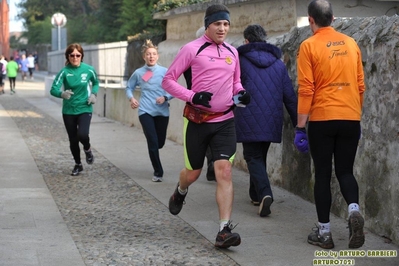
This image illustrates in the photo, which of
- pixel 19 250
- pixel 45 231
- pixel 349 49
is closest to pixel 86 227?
pixel 45 231

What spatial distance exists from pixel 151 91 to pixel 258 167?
2.62 meters

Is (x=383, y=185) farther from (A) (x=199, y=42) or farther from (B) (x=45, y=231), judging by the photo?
(B) (x=45, y=231)

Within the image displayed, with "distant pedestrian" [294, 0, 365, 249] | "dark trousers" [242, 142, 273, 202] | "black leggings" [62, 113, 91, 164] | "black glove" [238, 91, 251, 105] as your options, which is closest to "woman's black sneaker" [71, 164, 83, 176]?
"black leggings" [62, 113, 91, 164]

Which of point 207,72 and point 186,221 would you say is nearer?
point 207,72

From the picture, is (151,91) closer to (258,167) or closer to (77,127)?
(77,127)

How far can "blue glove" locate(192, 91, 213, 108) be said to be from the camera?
20.1ft

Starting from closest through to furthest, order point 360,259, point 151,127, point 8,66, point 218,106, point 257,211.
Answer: point 360,259 → point 218,106 → point 257,211 → point 151,127 → point 8,66

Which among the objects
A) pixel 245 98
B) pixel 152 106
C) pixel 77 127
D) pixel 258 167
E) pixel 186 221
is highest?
pixel 245 98

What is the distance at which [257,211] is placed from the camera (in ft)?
25.2

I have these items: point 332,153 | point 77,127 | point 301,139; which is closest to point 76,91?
point 77,127

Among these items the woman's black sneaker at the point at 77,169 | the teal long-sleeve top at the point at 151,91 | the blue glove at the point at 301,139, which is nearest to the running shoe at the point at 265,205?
the blue glove at the point at 301,139

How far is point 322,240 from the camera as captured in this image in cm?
618

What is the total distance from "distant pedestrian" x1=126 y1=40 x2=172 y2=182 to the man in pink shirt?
10.3 ft

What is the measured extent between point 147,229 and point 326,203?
1.66 metres
